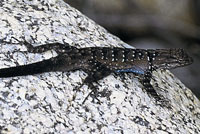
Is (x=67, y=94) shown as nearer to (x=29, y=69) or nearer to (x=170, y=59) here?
(x=29, y=69)

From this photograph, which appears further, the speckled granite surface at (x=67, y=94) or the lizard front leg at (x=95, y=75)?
the lizard front leg at (x=95, y=75)

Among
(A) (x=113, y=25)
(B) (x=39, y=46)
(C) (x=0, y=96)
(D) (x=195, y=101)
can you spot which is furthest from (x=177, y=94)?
(A) (x=113, y=25)

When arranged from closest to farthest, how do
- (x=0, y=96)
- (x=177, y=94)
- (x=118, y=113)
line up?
(x=0, y=96), (x=118, y=113), (x=177, y=94)

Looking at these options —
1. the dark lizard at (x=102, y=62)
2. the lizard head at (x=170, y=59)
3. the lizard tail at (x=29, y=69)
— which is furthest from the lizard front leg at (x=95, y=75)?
the lizard head at (x=170, y=59)

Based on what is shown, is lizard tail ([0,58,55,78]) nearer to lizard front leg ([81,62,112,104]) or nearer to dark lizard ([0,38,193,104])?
dark lizard ([0,38,193,104])

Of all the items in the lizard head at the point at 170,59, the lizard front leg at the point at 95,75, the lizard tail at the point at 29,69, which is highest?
the lizard head at the point at 170,59

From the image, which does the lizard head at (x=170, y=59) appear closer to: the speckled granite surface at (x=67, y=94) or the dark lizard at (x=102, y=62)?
the dark lizard at (x=102, y=62)

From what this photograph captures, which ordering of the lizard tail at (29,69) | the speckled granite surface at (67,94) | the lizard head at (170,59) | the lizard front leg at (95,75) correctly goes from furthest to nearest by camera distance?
1. the lizard head at (170,59)
2. the lizard front leg at (95,75)
3. the lizard tail at (29,69)
4. the speckled granite surface at (67,94)

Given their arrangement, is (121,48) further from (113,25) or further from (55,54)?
(113,25)
